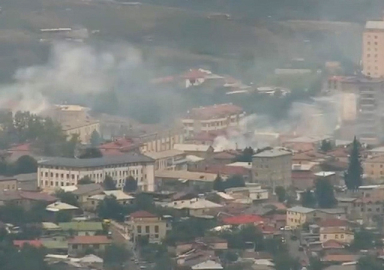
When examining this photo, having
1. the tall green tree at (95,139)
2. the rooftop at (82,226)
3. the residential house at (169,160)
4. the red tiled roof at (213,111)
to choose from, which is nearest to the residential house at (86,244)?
the rooftop at (82,226)

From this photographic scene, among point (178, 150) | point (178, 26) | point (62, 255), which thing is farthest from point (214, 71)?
point (62, 255)

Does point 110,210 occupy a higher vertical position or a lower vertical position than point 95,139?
lower

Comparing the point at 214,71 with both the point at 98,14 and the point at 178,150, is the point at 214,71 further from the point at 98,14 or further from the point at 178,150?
the point at 178,150

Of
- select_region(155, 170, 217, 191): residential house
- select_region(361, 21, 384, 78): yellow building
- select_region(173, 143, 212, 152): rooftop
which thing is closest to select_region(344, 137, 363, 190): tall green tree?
select_region(155, 170, 217, 191): residential house

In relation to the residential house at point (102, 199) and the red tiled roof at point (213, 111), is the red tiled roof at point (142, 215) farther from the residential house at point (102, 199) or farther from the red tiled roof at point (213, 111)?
the red tiled roof at point (213, 111)

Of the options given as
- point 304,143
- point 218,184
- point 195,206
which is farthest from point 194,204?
point 304,143

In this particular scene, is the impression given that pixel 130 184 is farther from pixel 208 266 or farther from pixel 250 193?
pixel 208 266
